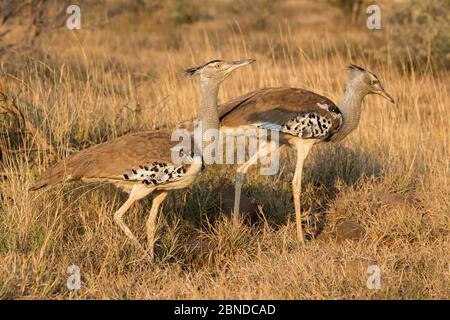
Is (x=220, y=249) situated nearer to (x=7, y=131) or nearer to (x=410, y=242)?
(x=410, y=242)

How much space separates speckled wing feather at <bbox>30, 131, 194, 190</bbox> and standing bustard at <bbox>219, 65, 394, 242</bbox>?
0.77 meters

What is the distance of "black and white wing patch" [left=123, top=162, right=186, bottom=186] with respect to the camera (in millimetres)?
3877

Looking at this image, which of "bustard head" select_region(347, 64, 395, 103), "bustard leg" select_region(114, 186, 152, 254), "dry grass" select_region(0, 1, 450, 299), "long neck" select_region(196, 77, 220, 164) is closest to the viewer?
"dry grass" select_region(0, 1, 450, 299)

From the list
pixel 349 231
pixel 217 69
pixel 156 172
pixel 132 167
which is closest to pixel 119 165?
pixel 132 167

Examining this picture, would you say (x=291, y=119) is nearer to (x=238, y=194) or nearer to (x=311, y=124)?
(x=311, y=124)

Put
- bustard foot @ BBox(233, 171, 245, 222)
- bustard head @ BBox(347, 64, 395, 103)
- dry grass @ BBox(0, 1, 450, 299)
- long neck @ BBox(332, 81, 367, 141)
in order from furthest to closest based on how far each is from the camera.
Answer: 1. bustard head @ BBox(347, 64, 395, 103)
2. long neck @ BBox(332, 81, 367, 141)
3. bustard foot @ BBox(233, 171, 245, 222)
4. dry grass @ BBox(0, 1, 450, 299)

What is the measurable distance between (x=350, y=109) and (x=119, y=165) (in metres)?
1.88

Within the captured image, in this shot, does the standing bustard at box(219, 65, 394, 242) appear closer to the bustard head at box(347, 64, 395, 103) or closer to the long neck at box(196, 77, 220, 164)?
the bustard head at box(347, 64, 395, 103)

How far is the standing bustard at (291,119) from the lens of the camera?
180 inches

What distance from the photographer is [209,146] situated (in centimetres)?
407

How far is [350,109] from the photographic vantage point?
5.08 metres

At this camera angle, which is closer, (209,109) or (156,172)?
(156,172)

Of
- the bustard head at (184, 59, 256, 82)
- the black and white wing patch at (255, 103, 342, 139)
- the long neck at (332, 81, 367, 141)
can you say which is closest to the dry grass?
the long neck at (332, 81, 367, 141)
